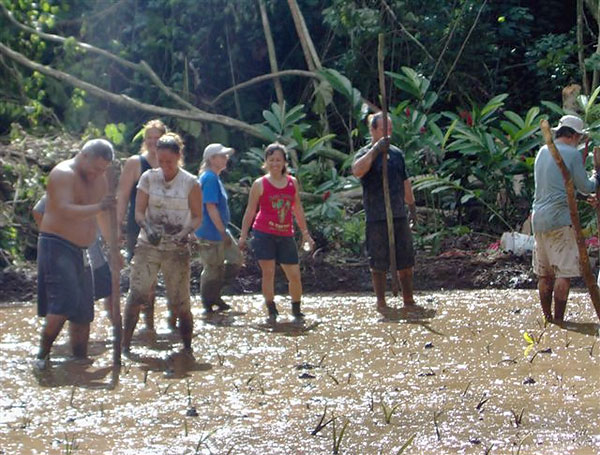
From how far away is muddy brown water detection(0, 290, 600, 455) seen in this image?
541cm

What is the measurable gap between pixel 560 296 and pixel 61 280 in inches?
156

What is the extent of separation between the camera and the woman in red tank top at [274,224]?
9.67m

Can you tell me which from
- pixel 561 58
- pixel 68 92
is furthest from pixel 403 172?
pixel 68 92

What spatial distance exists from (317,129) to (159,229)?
862 centimetres

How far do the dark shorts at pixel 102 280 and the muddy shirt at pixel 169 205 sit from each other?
89 cm

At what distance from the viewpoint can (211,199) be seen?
9.76m

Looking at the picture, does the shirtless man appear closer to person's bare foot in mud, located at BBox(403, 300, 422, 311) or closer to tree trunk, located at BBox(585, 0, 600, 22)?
person's bare foot in mud, located at BBox(403, 300, 422, 311)

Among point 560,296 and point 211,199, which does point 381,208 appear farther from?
point 560,296

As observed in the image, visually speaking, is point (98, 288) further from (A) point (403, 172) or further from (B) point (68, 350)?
(A) point (403, 172)

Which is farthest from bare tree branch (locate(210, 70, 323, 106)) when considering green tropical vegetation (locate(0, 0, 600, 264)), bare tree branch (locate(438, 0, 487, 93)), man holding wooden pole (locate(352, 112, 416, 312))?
man holding wooden pole (locate(352, 112, 416, 312))

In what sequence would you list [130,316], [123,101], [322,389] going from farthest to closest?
[123,101]
[130,316]
[322,389]

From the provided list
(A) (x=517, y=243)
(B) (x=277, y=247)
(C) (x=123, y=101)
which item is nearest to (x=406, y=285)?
(B) (x=277, y=247)

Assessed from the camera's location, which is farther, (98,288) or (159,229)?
(98,288)

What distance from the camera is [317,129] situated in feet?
53.4
